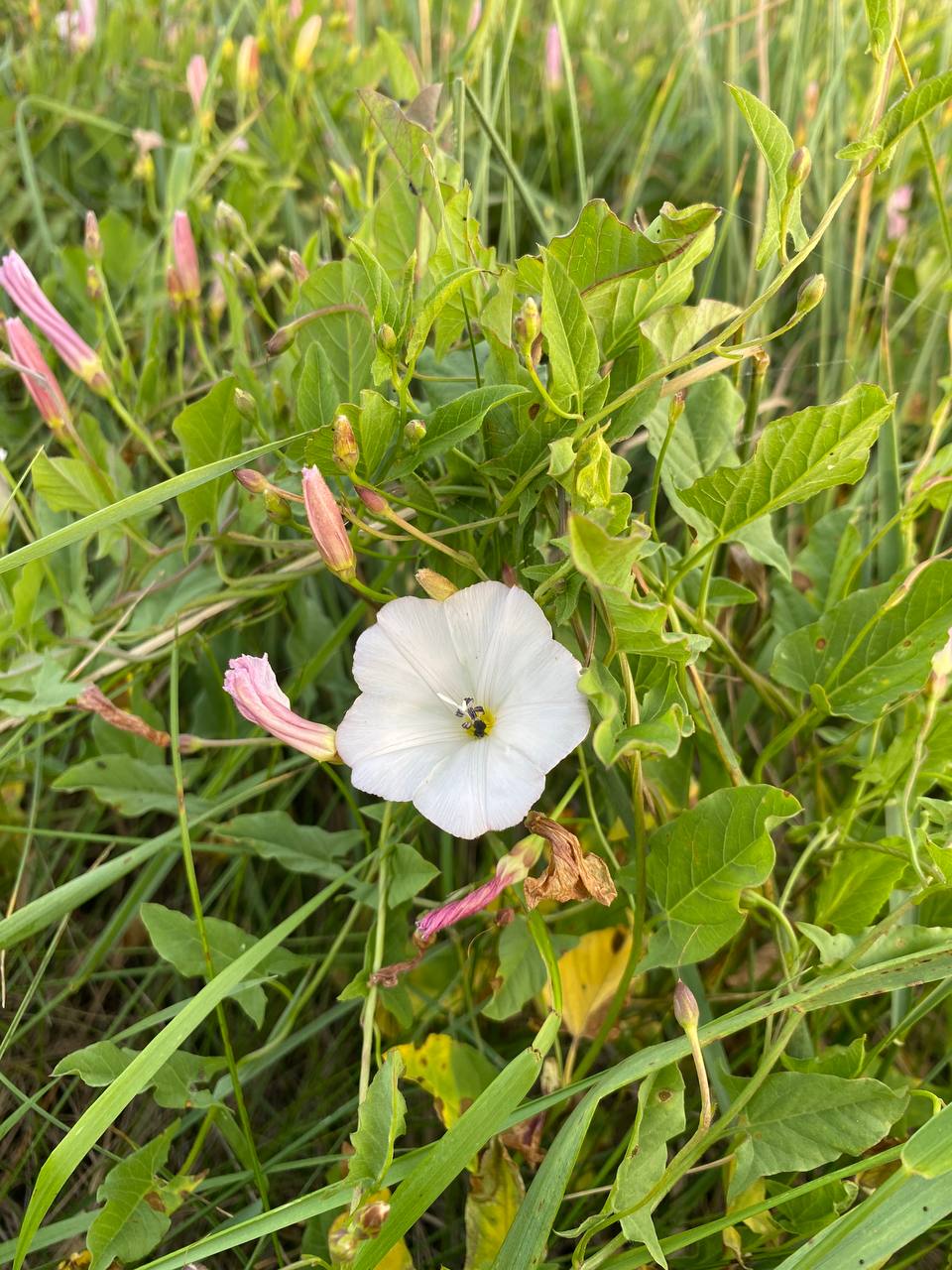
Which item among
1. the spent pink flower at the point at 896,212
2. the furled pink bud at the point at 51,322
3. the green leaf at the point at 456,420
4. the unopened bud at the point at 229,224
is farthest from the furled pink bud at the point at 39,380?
the spent pink flower at the point at 896,212

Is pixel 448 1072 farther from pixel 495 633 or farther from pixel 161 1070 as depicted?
pixel 495 633

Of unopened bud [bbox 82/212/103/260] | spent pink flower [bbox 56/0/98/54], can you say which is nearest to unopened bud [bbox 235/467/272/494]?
unopened bud [bbox 82/212/103/260]

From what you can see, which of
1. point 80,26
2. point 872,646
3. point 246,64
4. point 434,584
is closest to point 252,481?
point 434,584

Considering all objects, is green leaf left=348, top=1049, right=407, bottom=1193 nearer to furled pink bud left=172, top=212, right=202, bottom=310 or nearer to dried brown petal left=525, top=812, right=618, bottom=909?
dried brown petal left=525, top=812, right=618, bottom=909

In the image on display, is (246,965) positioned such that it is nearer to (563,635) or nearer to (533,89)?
(563,635)

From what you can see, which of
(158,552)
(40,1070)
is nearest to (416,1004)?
(40,1070)
